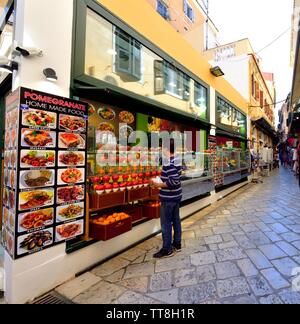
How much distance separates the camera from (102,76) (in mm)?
3844

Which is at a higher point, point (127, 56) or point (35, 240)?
point (127, 56)

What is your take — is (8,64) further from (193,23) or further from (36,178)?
(193,23)

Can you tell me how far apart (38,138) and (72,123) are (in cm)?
52

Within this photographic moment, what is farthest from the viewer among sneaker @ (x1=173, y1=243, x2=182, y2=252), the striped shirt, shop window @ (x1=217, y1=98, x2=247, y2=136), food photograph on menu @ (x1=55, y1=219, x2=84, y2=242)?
shop window @ (x1=217, y1=98, x2=247, y2=136)

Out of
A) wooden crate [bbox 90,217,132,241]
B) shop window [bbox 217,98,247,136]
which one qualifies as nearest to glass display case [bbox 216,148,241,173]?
shop window [bbox 217,98,247,136]

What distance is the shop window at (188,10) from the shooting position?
1511cm

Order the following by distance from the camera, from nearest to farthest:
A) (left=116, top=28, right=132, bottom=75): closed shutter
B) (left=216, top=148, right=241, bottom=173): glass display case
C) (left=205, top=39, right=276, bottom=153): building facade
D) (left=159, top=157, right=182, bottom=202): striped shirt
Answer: (left=159, top=157, right=182, bottom=202): striped shirt < (left=116, top=28, right=132, bottom=75): closed shutter < (left=216, top=148, right=241, bottom=173): glass display case < (left=205, top=39, right=276, bottom=153): building facade

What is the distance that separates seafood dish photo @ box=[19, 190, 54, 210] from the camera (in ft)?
8.53

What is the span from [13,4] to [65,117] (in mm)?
1788

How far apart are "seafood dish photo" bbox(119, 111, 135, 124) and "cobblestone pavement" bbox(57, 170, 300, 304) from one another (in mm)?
2614

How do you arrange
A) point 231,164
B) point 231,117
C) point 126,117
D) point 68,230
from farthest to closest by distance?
1. point 231,117
2. point 231,164
3. point 126,117
4. point 68,230

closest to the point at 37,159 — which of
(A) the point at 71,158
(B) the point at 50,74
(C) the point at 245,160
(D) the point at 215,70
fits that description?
(A) the point at 71,158

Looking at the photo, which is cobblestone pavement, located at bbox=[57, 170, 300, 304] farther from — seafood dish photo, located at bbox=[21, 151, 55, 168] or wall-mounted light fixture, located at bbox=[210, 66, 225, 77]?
wall-mounted light fixture, located at bbox=[210, 66, 225, 77]
